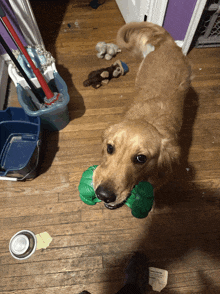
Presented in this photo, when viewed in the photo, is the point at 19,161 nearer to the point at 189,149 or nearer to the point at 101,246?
the point at 101,246

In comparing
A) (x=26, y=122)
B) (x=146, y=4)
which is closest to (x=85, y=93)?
(x=26, y=122)

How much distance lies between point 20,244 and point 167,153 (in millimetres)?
1444

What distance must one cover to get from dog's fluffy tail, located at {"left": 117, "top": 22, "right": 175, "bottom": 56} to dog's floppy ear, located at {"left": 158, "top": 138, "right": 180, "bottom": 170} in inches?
44.1

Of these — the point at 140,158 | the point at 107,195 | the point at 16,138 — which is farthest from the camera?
the point at 16,138

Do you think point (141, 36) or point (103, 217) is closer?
point (103, 217)

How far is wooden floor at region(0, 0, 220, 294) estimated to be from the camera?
1.47 meters

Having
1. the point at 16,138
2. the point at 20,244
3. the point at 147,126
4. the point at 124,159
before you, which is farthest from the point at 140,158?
the point at 16,138

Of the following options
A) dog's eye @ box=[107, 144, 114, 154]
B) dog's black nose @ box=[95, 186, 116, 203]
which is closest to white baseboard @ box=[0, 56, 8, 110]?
dog's eye @ box=[107, 144, 114, 154]

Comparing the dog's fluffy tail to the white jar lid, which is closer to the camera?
the white jar lid

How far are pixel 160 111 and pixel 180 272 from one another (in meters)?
1.35

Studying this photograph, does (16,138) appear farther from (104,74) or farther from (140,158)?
(140,158)

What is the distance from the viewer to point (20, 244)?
1532mm

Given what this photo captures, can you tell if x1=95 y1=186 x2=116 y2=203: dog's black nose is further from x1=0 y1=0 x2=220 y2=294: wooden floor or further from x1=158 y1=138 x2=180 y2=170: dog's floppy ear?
x1=0 y1=0 x2=220 y2=294: wooden floor

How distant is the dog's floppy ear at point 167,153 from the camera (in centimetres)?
125
